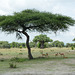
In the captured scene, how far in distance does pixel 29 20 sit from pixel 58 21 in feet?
10.6

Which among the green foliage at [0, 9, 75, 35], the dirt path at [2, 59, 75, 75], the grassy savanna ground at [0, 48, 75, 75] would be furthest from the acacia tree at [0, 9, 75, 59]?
the dirt path at [2, 59, 75, 75]

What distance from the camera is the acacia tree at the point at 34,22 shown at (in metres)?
16.2

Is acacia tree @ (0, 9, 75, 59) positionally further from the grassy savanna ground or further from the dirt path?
the dirt path

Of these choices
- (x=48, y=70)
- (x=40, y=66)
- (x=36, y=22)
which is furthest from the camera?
(x=36, y=22)

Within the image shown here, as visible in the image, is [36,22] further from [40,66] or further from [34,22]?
[40,66]

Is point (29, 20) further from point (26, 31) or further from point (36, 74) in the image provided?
point (36, 74)

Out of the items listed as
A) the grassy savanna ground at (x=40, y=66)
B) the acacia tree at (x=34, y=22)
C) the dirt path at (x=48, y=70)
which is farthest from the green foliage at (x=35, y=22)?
the dirt path at (x=48, y=70)

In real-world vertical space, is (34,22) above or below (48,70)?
above

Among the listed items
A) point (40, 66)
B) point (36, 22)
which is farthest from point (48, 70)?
point (36, 22)

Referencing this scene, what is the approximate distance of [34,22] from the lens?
52.8 feet

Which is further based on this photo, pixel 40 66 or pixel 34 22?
pixel 34 22

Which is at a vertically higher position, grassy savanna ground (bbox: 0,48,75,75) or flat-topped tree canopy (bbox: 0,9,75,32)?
flat-topped tree canopy (bbox: 0,9,75,32)

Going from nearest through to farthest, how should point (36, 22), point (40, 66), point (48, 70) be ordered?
point (48, 70) → point (40, 66) → point (36, 22)

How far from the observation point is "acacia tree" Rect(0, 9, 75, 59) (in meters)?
16.2
